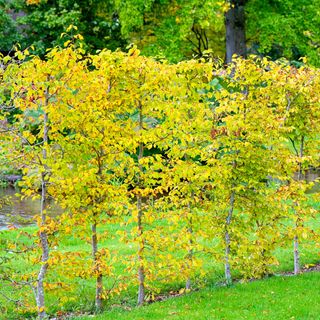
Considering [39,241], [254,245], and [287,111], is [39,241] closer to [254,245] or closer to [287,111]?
[254,245]

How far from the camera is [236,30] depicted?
21.8 metres

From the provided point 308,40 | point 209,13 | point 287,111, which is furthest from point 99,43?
point 287,111

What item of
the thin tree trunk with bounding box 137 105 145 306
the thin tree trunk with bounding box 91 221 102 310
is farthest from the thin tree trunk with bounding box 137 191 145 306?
the thin tree trunk with bounding box 91 221 102 310

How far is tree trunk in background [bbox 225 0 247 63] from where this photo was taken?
2170 cm

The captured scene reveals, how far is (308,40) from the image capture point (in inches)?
868

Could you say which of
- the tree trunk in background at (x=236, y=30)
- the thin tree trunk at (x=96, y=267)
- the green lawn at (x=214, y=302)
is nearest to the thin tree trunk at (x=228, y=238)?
the green lawn at (x=214, y=302)

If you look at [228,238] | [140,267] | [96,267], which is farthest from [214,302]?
[96,267]

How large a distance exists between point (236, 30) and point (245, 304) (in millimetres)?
14892

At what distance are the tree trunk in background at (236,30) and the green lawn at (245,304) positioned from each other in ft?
43.6

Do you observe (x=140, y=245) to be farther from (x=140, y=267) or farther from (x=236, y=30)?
(x=236, y=30)

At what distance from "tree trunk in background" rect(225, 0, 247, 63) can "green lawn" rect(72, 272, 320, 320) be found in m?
13.3

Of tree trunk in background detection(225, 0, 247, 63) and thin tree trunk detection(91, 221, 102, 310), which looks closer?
thin tree trunk detection(91, 221, 102, 310)

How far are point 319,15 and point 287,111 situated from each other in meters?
12.6

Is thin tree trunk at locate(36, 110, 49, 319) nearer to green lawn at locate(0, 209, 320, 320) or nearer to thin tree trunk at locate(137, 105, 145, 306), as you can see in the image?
green lawn at locate(0, 209, 320, 320)
